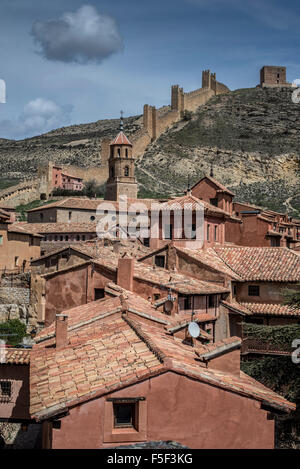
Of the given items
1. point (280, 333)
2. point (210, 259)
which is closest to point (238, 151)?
point (210, 259)

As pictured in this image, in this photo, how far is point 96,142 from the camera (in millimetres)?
118438

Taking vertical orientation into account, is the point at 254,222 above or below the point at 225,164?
below

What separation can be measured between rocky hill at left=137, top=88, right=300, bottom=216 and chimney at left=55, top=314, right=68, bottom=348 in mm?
62917

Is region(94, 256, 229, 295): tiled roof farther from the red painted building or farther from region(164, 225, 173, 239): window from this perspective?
the red painted building

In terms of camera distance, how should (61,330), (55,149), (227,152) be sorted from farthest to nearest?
1. (55,149)
2. (227,152)
3. (61,330)

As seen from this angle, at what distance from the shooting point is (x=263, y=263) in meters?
29.1

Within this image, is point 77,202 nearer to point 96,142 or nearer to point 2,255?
point 2,255

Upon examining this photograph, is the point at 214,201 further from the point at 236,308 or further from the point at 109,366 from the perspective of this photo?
the point at 109,366

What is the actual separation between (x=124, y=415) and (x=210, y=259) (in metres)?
18.9

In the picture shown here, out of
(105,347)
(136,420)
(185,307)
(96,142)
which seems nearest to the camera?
(136,420)

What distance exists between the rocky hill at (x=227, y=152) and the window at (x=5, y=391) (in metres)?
58.8

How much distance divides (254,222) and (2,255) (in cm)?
1685

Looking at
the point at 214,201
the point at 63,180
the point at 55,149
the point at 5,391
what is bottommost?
the point at 5,391
